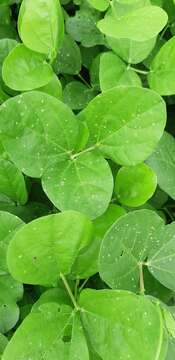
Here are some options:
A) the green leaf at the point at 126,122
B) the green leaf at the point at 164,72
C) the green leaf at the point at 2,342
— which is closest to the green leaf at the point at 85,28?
the green leaf at the point at 164,72

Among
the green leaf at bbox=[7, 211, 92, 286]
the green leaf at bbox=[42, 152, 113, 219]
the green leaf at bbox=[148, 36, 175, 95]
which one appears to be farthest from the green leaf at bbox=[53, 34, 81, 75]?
the green leaf at bbox=[7, 211, 92, 286]

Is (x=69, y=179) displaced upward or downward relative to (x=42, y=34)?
downward

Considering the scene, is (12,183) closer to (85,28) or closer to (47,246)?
(47,246)

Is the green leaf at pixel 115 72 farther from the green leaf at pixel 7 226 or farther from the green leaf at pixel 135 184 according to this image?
the green leaf at pixel 7 226

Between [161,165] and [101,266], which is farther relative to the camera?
[161,165]

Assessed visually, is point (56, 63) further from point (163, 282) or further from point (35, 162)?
point (163, 282)

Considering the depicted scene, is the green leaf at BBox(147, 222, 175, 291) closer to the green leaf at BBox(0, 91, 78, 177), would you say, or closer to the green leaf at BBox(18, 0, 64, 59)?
the green leaf at BBox(0, 91, 78, 177)

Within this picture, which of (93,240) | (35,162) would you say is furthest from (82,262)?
(35,162)
